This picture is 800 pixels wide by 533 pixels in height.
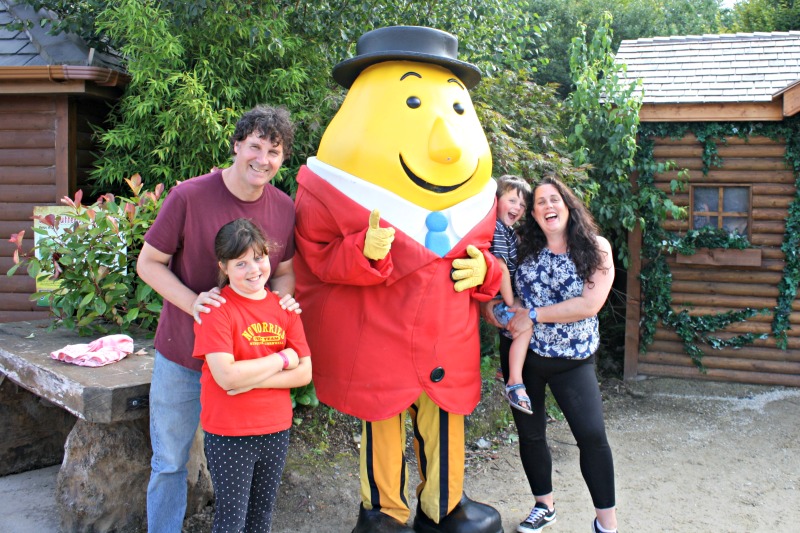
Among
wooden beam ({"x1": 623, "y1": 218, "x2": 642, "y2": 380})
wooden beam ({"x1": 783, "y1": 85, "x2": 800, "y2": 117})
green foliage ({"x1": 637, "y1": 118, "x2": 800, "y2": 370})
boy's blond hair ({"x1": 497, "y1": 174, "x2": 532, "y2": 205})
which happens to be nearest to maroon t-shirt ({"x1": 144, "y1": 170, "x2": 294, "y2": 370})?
boy's blond hair ({"x1": 497, "y1": 174, "x2": 532, "y2": 205})

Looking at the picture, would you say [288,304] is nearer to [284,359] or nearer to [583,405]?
[284,359]

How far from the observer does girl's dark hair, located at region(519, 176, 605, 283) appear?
9.73 ft

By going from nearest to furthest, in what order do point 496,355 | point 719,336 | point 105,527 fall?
point 105,527
point 496,355
point 719,336

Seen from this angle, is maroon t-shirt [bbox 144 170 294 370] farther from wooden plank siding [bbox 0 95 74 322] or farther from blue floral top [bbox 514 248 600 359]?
wooden plank siding [bbox 0 95 74 322]

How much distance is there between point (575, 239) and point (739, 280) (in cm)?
393

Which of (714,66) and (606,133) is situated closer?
(606,133)

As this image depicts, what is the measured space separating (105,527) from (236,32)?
3391 mm

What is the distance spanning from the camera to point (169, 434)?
8.46 feet

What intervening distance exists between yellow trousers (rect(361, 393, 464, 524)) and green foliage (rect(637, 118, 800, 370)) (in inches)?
147

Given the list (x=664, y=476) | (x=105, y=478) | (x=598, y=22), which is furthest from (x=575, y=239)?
(x=598, y=22)

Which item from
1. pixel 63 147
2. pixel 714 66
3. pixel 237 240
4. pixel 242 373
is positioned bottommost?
pixel 242 373

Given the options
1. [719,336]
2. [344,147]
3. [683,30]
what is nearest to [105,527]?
[344,147]

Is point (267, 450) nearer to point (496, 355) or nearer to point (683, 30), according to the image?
point (496, 355)

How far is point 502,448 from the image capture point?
4.66 metres
